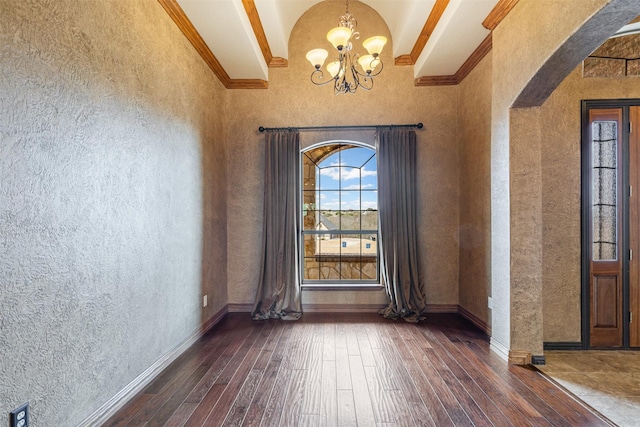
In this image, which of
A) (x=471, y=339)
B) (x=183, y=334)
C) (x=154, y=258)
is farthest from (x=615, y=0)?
(x=183, y=334)

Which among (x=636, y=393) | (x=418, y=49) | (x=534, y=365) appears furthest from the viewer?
(x=418, y=49)

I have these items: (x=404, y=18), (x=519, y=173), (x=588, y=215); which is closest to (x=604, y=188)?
(x=588, y=215)

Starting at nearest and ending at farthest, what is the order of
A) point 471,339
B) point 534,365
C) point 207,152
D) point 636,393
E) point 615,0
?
point 615,0, point 636,393, point 534,365, point 471,339, point 207,152

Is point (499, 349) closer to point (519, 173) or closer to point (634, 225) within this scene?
point (519, 173)

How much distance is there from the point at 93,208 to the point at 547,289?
390cm

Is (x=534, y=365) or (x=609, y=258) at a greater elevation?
(x=609, y=258)

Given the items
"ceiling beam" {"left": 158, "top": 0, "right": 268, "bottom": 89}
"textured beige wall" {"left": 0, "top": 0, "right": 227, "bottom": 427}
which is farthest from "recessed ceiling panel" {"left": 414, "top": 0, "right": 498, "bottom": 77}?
"textured beige wall" {"left": 0, "top": 0, "right": 227, "bottom": 427}

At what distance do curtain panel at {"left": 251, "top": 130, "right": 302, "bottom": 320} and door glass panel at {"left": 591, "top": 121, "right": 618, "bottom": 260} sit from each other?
3.26 metres

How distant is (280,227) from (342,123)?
168 cm

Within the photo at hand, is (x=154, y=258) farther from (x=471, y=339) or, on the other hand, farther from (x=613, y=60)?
(x=613, y=60)

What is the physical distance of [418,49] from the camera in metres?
4.04

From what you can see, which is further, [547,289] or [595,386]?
[547,289]

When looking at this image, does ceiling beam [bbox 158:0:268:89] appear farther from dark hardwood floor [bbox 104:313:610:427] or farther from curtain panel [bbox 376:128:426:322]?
dark hardwood floor [bbox 104:313:610:427]

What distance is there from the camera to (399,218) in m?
4.25
